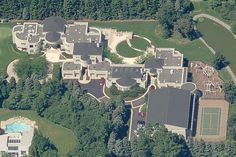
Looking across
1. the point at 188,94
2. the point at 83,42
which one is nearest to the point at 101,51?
the point at 83,42

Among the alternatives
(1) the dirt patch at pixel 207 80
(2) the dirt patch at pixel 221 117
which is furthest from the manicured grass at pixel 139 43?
(2) the dirt patch at pixel 221 117

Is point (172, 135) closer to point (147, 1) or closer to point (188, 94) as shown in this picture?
point (188, 94)

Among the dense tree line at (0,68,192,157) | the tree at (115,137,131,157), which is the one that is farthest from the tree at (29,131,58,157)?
the tree at (115,137,131,157)

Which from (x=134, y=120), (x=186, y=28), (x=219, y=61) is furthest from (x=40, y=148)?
(x=186, y=28)

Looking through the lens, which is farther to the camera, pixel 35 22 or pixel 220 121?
pixel 35 22

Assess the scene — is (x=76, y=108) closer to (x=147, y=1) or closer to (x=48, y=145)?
(x=48, y=145)

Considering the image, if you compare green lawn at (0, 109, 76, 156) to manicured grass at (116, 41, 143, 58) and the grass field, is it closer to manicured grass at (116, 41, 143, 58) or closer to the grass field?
manicured grass at (116, 41, 143, 58)

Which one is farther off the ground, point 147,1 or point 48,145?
point 147,1
